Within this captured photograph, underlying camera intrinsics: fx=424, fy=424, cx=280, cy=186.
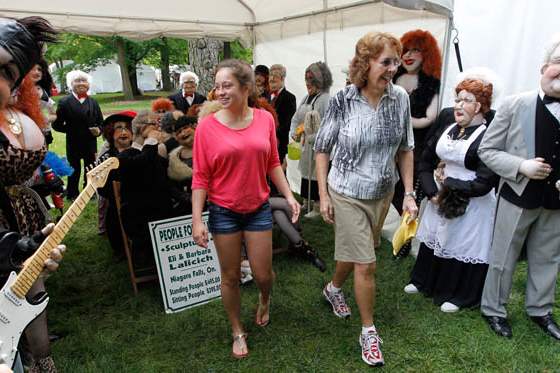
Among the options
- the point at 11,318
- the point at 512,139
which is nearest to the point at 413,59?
the point at 512,139

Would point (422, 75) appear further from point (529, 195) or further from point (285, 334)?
point (285, 334)

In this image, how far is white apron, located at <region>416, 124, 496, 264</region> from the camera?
3.11 meters

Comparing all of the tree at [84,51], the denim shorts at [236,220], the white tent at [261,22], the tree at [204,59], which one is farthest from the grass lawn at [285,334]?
the tree at [84,51]

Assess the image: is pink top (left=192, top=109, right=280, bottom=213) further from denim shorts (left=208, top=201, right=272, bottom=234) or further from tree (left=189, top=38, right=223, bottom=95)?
tree (left=189, top=38, right=223, bottom=95)

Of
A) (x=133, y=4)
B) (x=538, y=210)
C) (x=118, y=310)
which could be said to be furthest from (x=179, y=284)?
(x=133, y=4)

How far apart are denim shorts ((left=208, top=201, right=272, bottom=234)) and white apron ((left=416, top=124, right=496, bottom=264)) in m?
1.48

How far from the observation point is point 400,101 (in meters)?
2.61

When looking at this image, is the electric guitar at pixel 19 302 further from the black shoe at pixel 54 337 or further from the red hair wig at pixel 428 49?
A: the red hair wig at pixel 428 49

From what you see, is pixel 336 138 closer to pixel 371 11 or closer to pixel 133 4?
pixel 371 11

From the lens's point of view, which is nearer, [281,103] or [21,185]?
[21,185]

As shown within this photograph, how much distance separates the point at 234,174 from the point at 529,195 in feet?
6.12

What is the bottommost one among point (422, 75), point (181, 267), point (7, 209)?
point (181, 267)

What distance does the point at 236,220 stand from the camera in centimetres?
256

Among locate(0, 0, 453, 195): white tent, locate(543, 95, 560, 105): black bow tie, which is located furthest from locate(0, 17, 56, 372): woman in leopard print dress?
locate(0, 0, 453, 195): white tent
